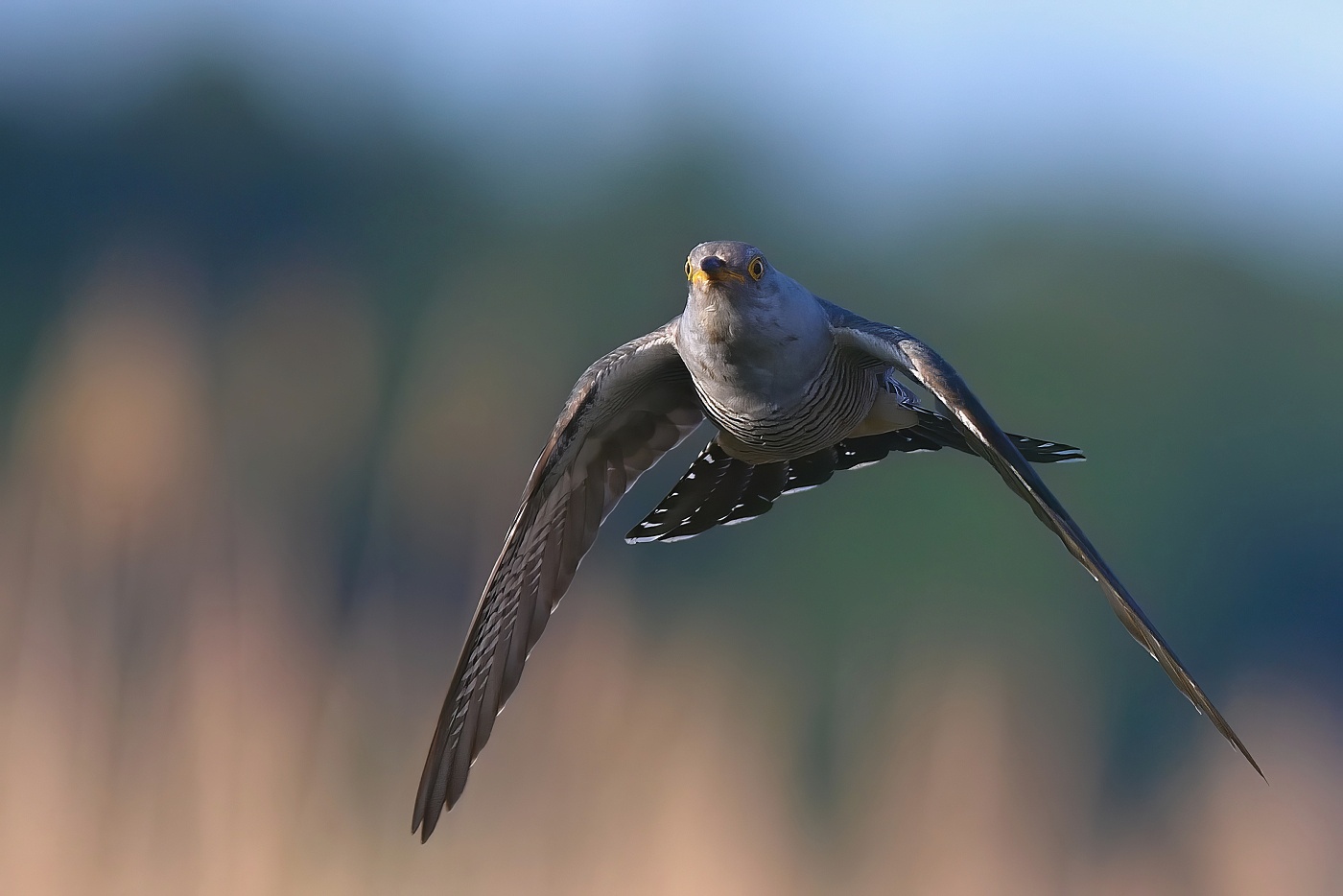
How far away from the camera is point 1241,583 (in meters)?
30.1

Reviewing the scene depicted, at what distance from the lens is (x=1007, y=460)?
4422mm

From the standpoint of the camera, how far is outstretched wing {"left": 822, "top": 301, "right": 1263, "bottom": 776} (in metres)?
4.08

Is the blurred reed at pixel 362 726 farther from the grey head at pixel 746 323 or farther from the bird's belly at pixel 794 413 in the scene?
the grey head at pixel 746 323

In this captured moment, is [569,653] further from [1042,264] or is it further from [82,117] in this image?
[1042,264]

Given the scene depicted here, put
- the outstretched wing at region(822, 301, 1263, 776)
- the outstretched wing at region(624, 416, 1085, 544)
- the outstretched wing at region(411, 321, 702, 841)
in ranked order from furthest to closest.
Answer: the outstretched wing at region(624, 416, 1085, 544), the outstretched wing at region(411, 321, 702, 841), the outstretched wing at region(822, 301, 1263, 776)

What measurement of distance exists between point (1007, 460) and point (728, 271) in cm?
108

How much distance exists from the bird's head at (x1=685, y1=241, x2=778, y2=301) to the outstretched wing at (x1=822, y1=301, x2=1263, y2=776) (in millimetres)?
490

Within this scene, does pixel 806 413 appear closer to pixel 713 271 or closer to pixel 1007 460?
pixel 713 271

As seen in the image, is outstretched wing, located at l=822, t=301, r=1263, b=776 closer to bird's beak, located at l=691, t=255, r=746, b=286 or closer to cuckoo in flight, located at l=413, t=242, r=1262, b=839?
cuckoo in flight, located at l=413, t=242, r=1262, b=839

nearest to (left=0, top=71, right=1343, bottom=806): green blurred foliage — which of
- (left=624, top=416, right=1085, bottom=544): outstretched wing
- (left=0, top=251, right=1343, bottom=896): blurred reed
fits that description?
(left=0, top=251, right=1343, bottom=896): blurred reed

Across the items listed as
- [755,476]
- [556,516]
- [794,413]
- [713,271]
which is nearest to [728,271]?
[713,271]

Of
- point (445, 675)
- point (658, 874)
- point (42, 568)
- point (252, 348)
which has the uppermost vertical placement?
point (252, 348)

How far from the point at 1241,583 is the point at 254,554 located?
19.6 m

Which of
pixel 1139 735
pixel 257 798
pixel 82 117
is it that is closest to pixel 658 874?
pixel 257 798
